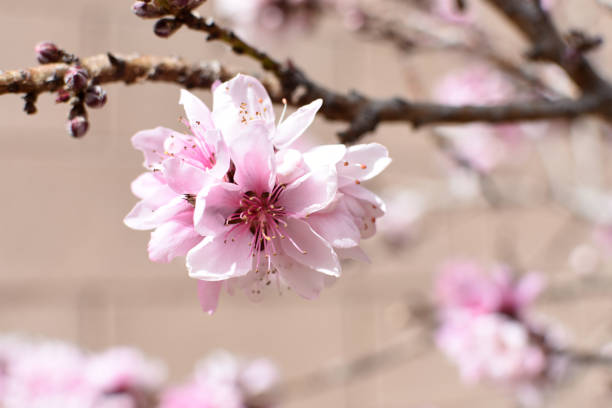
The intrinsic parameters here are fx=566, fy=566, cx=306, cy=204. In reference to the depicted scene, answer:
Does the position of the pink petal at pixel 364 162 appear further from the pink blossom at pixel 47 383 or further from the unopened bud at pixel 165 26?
the pink blossom at pixel 47 383

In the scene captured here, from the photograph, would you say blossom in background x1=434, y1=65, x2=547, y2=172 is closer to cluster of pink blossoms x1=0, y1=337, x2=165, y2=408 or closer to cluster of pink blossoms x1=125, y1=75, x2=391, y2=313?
cluster of pink blossoms x1=0, y1=337, x2=165, y2=408

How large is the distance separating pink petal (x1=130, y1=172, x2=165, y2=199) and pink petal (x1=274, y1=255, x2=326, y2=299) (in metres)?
0.09

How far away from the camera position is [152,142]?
360 mm

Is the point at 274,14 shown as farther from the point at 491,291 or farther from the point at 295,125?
the point at 295,125

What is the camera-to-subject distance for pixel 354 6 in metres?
0.94

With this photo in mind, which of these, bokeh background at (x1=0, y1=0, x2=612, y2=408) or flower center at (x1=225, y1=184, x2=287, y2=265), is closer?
flower center at (x1=225, y1=184, x2=287, y2=265)

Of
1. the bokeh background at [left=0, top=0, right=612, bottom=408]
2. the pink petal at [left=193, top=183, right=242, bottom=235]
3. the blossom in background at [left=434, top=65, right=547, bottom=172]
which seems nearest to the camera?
the pink petal at [left=193, top=183, right=242, bottom=235]

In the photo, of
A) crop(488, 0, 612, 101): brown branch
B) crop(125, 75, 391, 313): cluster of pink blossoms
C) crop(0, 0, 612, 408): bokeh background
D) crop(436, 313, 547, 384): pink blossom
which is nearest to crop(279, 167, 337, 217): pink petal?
crop(125, 75, 391, 313): cluster of pink blossoms

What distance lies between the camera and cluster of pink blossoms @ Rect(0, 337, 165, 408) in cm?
85

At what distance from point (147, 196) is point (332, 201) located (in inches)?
4.5

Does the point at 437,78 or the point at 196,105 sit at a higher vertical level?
the point at 437,78

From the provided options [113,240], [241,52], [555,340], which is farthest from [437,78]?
[241,52]

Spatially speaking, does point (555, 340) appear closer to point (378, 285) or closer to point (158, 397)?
point (158, 397)

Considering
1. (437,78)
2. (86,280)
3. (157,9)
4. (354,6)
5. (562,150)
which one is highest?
(437,78)
